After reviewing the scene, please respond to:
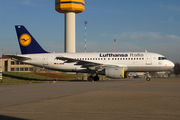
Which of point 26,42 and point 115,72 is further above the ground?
point 26,42

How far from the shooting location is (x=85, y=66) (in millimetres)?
30734

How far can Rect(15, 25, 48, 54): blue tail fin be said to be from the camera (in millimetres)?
34844

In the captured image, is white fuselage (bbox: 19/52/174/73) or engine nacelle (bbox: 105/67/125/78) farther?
white fuselage (bbox: 19/52/174/73)

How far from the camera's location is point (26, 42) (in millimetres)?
35000

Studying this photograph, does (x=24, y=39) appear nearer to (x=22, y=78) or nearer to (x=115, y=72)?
(x=22, y=78)

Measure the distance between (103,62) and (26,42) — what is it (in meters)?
12.3

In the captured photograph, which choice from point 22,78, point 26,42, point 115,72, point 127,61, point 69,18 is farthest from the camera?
point 69,18

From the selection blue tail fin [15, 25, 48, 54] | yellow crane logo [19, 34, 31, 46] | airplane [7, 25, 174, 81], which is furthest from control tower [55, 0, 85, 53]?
airplane [7, 25, 174, 81]

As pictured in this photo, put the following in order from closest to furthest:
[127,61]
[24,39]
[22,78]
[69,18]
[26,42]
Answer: [127,61]
[26,42]
[24,39]
[22,78]
[69,18]

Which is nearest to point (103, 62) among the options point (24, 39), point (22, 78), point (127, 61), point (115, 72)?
point (127, 61)

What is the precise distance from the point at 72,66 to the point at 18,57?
785 cm

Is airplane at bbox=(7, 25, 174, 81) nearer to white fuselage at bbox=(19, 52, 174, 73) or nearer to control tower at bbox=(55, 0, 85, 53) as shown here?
white fuselage at bbox=(19, 52, 174, 73)

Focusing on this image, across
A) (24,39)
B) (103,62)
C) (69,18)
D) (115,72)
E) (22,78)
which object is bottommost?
(22,78)

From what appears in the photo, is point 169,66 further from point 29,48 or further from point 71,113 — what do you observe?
point 71,113
